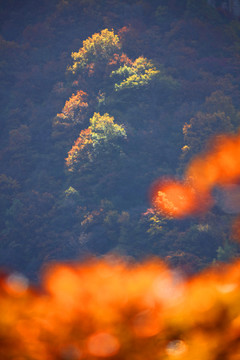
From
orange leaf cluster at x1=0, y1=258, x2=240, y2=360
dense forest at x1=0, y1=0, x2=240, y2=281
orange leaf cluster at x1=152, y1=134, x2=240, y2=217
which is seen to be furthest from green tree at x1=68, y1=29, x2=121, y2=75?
orange leaf cluster at x1=0, y1=258, x2=240, y2=360

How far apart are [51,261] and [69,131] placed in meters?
12.2

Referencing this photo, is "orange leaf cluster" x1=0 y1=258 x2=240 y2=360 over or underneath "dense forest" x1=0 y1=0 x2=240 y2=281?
underneath

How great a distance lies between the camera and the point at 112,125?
1207 inches

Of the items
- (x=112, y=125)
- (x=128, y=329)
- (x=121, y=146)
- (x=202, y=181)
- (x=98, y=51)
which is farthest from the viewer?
(x=98, y=51)

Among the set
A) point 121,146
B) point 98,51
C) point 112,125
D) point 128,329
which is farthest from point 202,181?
point 128,329

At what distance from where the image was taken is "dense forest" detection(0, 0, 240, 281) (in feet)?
88.4

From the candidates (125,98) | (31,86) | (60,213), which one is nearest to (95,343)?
(60,213)

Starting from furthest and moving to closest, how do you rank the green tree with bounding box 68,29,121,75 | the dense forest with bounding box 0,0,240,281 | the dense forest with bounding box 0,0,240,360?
the green tree with bounding box 68,29,121,75 < the dense forest with bounding box 0,0,240,281 < the dense forest with bounding box 0,0,240,360

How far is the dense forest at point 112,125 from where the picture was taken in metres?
26.9

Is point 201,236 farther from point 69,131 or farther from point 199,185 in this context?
point 69,131

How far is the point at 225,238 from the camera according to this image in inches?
960

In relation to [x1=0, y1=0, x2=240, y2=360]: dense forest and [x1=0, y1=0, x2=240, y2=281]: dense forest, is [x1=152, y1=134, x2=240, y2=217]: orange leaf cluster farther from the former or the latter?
[x1=0, y1=0, x2=240, y2=281]: dense forest

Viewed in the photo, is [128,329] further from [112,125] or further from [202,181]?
[112,125]

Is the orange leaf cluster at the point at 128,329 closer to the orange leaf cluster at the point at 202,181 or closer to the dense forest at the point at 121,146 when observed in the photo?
the dense forest at the point at 121,146
